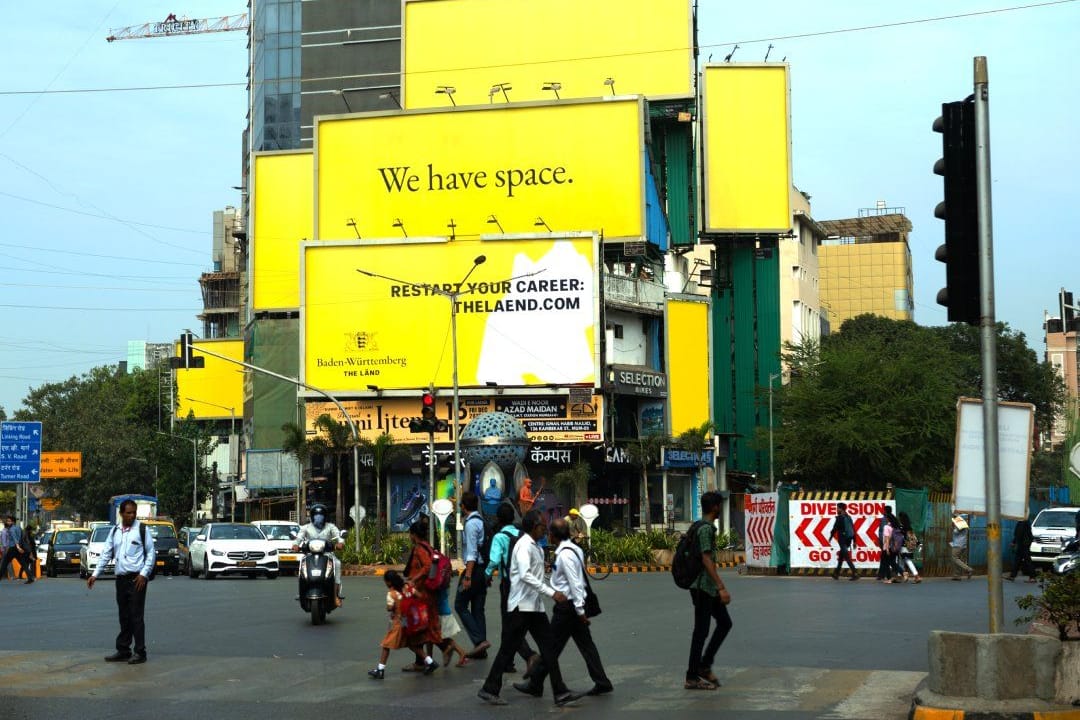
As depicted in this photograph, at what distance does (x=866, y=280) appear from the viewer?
120 m

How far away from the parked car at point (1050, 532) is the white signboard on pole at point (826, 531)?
3.86m

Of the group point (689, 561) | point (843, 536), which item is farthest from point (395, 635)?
point (843, 536)

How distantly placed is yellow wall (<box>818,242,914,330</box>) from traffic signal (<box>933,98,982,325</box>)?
350 ft

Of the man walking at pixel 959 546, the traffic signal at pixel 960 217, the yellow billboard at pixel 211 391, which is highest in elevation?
the yellow billboard at pixel 211 391

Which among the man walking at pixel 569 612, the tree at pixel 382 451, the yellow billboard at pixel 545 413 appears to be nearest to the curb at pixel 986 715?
the man walking at pixel 569 612

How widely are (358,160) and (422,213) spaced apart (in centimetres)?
349

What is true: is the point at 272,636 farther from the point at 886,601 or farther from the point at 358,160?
the point at 358,160

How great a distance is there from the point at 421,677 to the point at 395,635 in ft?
1.55

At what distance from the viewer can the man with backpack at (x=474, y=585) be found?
46.5 feet

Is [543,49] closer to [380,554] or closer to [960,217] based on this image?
[380,554]

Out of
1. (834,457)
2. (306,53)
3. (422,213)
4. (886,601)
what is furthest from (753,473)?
(886,601)

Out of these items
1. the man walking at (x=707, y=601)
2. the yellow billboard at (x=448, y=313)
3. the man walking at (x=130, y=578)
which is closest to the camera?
the man walking at (x=707, y=601)

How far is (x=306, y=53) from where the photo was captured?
3435 inches

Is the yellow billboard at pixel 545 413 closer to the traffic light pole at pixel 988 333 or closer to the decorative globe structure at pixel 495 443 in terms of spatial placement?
the decorative globe structure at pixel 495 443
